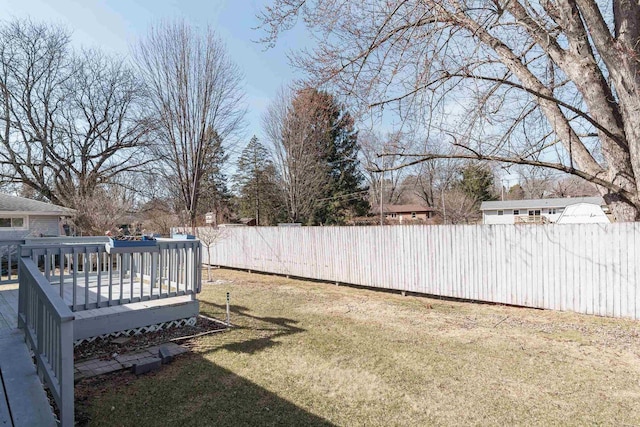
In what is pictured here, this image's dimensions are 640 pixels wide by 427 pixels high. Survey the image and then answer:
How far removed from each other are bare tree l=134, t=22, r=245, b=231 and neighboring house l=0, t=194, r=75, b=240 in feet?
21.7

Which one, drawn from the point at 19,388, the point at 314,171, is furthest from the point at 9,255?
the point at 314,171

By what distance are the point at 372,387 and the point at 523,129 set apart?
15.8 ft

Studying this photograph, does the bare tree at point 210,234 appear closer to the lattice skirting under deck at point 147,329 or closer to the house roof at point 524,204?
the lattice skirting under deck at point 147,329

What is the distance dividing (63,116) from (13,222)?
5882mm

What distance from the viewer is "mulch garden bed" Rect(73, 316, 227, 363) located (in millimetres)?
4192

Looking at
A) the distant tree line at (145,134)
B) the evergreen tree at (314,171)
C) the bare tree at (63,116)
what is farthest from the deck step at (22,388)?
the evergreen tree at (314,171)

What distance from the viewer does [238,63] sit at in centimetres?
1358

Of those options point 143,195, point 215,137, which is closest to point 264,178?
point 143,195

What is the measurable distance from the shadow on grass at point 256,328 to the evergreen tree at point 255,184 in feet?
66.8

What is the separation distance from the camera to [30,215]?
617 inches

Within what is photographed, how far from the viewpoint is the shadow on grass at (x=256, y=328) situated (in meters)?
4.49

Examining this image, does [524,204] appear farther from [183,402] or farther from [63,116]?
[63,116]

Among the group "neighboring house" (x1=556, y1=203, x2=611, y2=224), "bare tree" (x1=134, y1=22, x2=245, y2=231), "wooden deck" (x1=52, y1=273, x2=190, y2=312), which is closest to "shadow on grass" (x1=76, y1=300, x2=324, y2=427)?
"wooden deck" (x1=52, y1=273, x2=190, y2=312)

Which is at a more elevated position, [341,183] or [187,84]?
[187,84]
